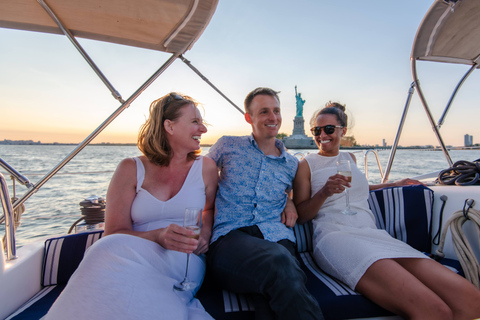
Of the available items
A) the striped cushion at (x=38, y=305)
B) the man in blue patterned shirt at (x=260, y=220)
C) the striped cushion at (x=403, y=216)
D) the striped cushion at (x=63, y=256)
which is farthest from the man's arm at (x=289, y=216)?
the striped cushion at (x=38, y=305)

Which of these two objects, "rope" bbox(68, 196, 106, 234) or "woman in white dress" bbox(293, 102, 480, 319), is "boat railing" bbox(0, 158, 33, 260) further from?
"woman in white dress" bbox(293, 102, 480, 319)

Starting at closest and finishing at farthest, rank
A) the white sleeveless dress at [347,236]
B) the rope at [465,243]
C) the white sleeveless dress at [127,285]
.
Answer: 1. the white sleeveless dress at [127,285]
2. the white sleeveless dress at [347,236]
3. the rope at [465,243]

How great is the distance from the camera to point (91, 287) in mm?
1032

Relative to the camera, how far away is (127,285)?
3.54 ft

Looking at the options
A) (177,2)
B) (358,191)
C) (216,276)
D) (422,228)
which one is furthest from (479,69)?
(216,276)

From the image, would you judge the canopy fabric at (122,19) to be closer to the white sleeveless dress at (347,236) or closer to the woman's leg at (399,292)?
the white sleeveless dress at (347,236)

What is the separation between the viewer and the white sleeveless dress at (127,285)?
999 millimetres

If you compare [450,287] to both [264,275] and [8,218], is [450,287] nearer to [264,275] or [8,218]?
[264,275]

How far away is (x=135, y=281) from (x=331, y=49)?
7.36m

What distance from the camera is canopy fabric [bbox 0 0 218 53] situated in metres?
1.91

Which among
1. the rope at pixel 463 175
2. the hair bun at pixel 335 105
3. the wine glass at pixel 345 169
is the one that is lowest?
the rope at pixel 463 175

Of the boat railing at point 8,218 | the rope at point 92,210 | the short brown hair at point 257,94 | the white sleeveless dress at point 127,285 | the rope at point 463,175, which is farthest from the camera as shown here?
the rope at point 92,210

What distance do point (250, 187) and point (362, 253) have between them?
0.80 metres

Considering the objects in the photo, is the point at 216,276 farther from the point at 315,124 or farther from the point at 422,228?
the point at 422,228
